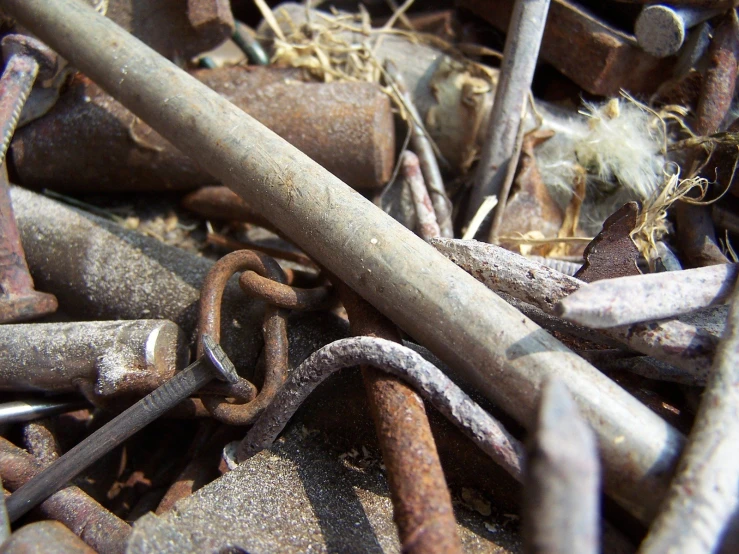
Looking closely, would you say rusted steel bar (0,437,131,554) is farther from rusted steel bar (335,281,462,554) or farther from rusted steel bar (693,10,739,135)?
rusted steel bar (693,10,739,135)

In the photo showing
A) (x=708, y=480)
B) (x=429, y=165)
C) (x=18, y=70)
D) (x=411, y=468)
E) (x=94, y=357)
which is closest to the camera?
(x=708, y=480)

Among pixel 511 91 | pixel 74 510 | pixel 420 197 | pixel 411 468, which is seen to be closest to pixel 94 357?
pixel 74 510

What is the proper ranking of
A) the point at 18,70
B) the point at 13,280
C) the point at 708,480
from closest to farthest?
the point at 708,480
the point at 13,280
the point at 18,70

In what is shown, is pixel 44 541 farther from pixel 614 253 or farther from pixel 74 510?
pixel 614 253

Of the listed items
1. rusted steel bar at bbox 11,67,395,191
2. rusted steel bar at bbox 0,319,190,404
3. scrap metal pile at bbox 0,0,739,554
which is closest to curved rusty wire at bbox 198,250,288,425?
scrap metal pile at bbox 0,0,739,554

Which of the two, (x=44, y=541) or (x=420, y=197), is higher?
(x=420, y=197)

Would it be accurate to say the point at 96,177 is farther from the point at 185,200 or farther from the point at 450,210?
the point at 450,210

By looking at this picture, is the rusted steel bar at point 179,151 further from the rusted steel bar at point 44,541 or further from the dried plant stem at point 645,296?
the rusted steel bar at point 44,541
